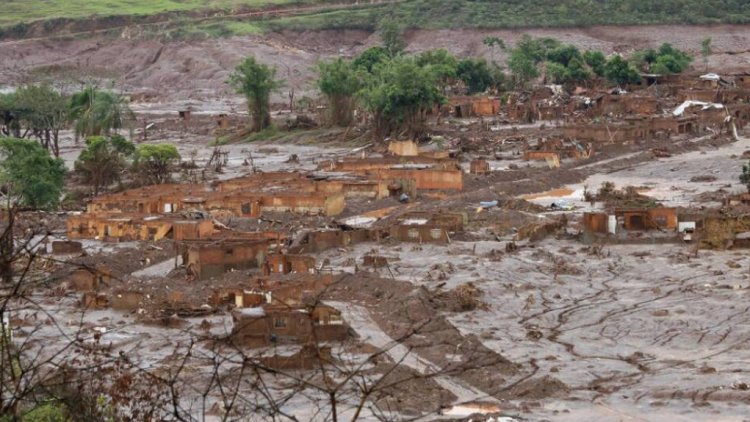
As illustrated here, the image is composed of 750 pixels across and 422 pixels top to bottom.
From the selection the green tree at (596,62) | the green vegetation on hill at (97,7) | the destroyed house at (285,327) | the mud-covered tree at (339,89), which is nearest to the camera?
the destroyed house at (285,327)

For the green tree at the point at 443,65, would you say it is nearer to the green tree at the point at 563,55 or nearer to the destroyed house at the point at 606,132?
the green tree at the point at 563,55

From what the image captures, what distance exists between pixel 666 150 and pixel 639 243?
22870 millimetres

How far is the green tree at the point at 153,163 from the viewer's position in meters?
52.9

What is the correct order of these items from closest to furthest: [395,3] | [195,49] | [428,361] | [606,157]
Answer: [428,361]
[606,157]
[195,49]
[395,3]

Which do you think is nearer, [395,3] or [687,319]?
[687,319]

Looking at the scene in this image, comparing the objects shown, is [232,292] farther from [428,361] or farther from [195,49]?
[195,49]

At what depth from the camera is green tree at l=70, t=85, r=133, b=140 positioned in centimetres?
6888

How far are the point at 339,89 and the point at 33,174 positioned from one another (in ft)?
89.7

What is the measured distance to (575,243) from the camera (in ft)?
119

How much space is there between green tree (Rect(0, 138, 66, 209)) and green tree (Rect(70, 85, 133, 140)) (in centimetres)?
1892

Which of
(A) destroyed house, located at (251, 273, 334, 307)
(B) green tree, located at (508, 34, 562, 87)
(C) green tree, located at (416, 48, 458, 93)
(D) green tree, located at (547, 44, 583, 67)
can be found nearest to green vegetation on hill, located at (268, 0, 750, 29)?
(B) green tree, located at (508, 34, 562, 87)

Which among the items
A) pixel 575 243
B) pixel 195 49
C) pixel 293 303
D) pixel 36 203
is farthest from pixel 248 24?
pixel 293 303

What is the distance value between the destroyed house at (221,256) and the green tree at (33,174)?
12.6 meters

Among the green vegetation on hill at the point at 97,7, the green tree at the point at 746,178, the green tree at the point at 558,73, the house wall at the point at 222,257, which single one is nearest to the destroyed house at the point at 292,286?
the house wall at the point at 222,257
